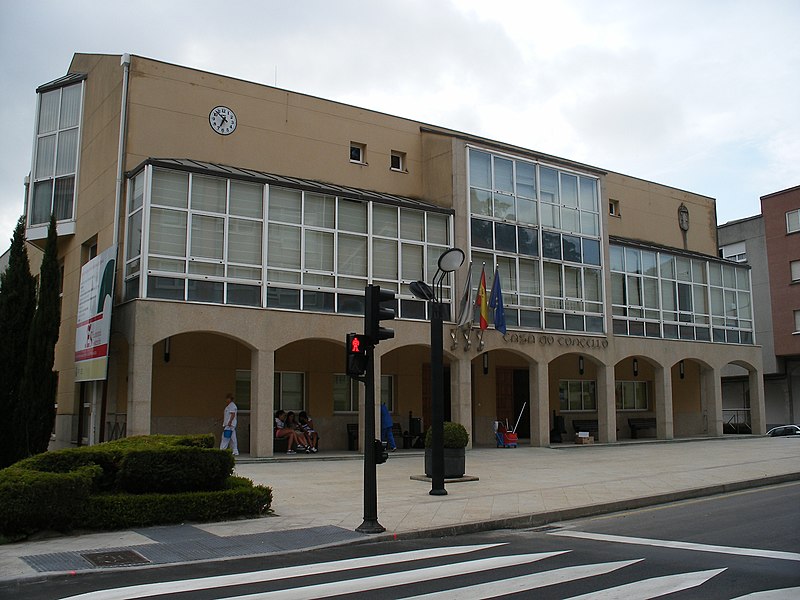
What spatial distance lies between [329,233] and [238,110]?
17.3 feet

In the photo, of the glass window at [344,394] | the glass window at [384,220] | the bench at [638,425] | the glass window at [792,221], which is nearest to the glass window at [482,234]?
the glass window at [384,220]

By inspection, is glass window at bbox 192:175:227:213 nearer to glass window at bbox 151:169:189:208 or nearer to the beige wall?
glass window at bbox 151:169:189:208

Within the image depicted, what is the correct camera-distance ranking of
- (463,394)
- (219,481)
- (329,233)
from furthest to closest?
(463,394) < (329,233) < (219,481)

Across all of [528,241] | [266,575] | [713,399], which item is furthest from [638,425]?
[266,575]

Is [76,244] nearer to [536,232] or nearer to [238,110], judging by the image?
[238,110]

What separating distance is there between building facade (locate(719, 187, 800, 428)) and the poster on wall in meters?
37.6

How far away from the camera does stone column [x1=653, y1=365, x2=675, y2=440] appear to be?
3191 centimetres

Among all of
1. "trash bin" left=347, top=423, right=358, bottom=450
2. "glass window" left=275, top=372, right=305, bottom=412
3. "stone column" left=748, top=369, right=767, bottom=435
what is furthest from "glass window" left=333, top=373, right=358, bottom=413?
"stone column" left=748, top=369, right=767, bottom=435

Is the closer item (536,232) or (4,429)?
(4,429)

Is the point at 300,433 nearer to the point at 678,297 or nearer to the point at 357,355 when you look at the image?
the point at 357,355

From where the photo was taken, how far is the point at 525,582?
315 inches

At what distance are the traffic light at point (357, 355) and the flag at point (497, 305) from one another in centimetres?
1436

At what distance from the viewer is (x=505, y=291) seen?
27266mm

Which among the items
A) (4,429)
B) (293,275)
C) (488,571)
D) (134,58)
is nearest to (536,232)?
(293,275)
